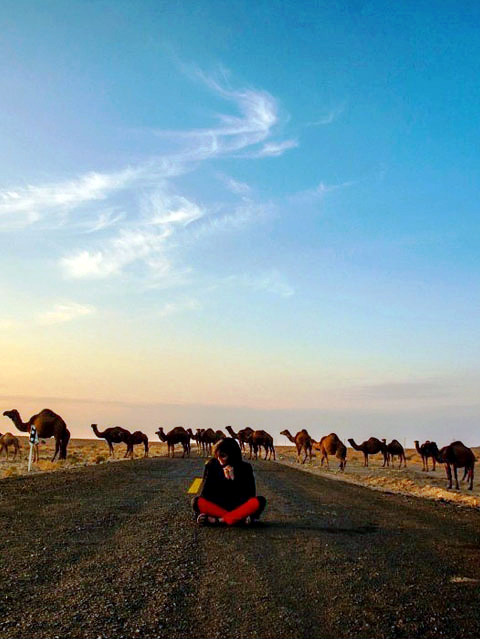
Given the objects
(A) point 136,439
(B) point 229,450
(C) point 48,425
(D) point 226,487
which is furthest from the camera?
(A) point 136,439

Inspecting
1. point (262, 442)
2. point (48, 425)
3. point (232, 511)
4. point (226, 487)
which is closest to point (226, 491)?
point (226, 487)

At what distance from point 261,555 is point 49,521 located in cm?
503

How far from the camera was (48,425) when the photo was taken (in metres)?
38.0

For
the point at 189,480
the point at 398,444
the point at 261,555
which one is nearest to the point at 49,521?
the point at 261,555

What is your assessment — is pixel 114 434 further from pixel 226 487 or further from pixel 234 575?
pixel 234 575

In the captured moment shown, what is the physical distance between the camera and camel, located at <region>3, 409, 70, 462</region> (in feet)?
125

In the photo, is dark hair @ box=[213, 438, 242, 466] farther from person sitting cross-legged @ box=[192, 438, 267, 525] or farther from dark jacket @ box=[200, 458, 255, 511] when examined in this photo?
dark jacket @ box=[200, 458, 255, 511]

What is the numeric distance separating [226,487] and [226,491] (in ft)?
0.27

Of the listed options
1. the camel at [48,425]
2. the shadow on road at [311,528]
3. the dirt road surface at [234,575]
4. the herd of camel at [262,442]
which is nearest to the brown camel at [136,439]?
the herd of camel at [262,442]

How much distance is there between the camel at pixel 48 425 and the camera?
38.0 m

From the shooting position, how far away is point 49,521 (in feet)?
36.7

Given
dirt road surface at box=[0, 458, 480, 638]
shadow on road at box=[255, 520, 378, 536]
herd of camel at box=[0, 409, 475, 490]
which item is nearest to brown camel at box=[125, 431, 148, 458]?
herd of camel at box=[0, 409, 475, 490]

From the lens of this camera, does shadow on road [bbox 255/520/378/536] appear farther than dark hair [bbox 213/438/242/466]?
No

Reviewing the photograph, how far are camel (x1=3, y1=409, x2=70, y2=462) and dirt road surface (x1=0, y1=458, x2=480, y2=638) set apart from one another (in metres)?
26.0
